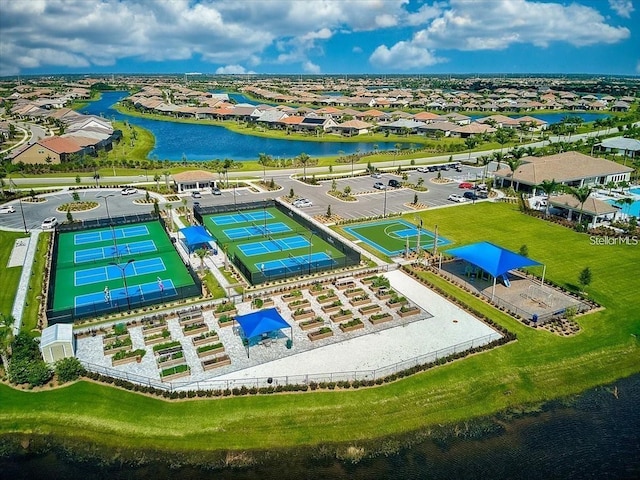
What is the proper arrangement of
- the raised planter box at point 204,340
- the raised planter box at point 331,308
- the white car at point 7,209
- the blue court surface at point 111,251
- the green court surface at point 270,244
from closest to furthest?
the raised planter box at point 204,340 → the raised planter box at point 331,308 → the green court surface at point 270,244 → the blue court surface at point 111,251 → the white car at point 7,209

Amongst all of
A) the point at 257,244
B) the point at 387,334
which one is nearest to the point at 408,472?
the point at 387,334

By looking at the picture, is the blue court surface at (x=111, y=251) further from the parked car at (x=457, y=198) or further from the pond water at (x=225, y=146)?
the pond water at (x=225, y=146)

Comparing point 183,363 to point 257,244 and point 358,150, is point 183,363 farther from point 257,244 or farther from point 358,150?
point 358,150

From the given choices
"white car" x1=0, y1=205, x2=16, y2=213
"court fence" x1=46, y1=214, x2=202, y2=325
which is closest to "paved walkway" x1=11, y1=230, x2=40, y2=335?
"court fence" x1=46, y1=214, x2=202, y2=325

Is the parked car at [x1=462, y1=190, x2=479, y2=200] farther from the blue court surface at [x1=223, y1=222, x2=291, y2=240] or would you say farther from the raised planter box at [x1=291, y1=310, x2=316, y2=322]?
the raised planter box at [x1=291, y1=310, x2=316, y2=322]

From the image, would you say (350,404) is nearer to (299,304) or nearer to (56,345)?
(299,304)

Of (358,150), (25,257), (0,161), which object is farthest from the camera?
(358,150)

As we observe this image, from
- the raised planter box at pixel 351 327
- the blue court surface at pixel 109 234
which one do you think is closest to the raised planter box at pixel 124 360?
the raised planter box at pixel 351 327
